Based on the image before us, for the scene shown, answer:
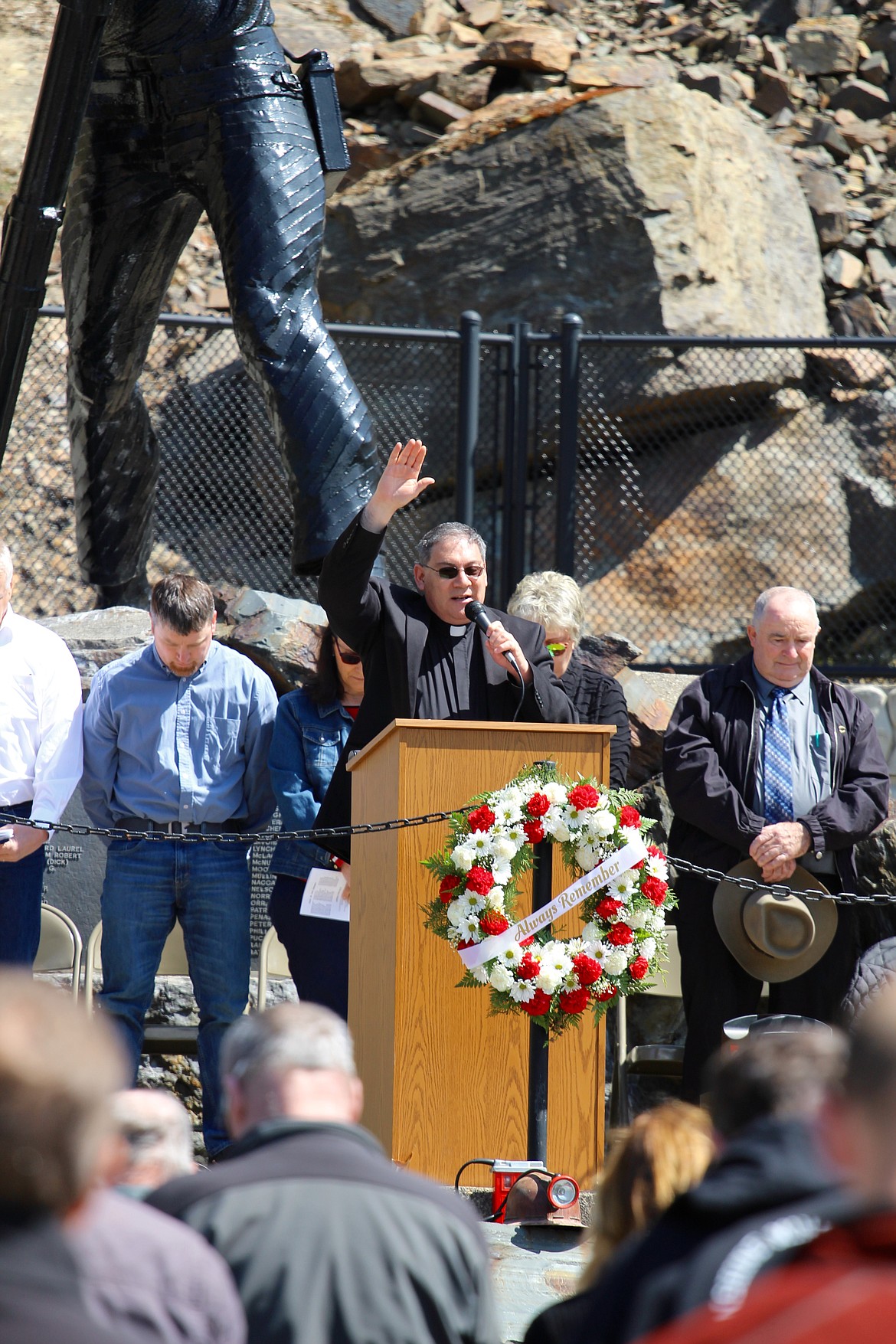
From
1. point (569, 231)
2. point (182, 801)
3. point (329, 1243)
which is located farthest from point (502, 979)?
point (569, 231)

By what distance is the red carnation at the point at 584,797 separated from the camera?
4312 mm

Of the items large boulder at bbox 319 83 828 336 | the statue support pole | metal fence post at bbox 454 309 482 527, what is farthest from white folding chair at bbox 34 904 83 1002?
large boulder at bbox 319 83 828 336

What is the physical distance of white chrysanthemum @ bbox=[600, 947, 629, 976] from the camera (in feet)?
14.1

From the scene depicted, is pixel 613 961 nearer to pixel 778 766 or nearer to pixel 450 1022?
pixel 450 1022

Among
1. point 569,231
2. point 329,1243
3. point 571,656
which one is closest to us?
point 329,1243

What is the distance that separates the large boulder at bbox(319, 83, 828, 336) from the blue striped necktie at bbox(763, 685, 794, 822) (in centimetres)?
515

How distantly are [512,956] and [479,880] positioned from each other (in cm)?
22

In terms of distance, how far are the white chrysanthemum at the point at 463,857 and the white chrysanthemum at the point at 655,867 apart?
502 millimetres

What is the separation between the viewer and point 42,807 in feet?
16.8

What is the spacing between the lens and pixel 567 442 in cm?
766

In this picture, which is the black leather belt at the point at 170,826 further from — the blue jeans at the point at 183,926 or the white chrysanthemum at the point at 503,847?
the white chrysanthemum at the point at 503,847

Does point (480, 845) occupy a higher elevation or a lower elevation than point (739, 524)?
higher

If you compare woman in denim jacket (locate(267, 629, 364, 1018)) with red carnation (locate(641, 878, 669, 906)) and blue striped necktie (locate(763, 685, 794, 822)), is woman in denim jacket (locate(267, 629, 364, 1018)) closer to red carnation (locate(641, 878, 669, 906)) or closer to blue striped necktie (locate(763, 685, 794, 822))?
red carnation (locate(641, 878, 669, 906))

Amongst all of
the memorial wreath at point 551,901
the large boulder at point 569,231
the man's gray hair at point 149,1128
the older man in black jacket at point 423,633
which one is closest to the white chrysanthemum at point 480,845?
the memorial wreath at point 551,901
